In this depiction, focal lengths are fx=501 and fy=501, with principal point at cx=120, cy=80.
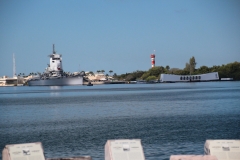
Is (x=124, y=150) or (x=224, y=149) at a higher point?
(x=124, y=150)

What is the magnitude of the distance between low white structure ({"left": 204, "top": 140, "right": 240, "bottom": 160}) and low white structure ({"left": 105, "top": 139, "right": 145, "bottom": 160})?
89.1 inches

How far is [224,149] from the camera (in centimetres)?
1571

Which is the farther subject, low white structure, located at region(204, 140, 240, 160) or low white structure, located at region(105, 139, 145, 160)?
low white structure, located at region(204, 140, 240, 160)

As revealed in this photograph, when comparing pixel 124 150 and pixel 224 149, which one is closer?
pixel 124 150

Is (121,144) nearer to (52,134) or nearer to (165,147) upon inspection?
(165,147)

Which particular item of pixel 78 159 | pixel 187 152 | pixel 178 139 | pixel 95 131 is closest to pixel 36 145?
pixel 78 159

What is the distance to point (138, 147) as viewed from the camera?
50.1ft

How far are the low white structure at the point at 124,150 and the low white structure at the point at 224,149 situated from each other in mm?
2262

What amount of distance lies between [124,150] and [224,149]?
3197 millimetres

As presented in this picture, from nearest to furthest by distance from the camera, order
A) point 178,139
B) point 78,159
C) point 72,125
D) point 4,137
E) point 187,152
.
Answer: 1. point 78,159
2. point 187,152
3. point 178,139
4. point 4,137
5. point 72,125

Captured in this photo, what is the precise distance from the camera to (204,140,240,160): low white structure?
1556 centimetres

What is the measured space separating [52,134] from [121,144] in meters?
22.9

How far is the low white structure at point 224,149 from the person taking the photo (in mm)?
15562

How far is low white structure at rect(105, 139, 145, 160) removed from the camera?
49.1ft
